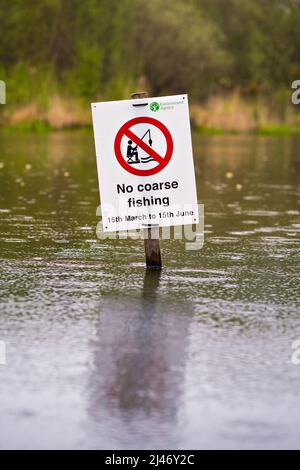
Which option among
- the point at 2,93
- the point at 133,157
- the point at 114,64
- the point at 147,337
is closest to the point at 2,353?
the point at 147,337

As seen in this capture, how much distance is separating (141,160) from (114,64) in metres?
43.9

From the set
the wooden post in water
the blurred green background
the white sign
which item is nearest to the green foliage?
the blurred green background

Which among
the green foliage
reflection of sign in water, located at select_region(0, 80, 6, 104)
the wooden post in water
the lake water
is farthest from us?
the green foliage

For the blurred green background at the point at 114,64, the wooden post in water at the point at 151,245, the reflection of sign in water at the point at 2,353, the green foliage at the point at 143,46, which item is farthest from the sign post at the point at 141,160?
the green foliage at the point at 143,46

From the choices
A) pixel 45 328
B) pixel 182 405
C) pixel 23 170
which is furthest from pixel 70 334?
pixel 23 170

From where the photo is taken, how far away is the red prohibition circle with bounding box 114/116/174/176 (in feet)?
30.3

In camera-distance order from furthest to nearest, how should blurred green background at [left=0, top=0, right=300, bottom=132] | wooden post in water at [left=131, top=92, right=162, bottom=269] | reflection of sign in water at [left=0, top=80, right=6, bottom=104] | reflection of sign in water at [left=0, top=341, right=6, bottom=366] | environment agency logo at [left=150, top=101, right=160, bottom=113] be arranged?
blurred green background at [left=0, top=0, right=300, bottom=132] < reflection of sign in water at [left=0, top=80, right=6, bottom=104] < wooden post in water at [left=131, top=92, right=162, bottom=269] < environment agency logo at [left=150, top=101, right=160, bottom=113] < reflection of sign in water at [left=0, top=341, right=6, bottom=366]

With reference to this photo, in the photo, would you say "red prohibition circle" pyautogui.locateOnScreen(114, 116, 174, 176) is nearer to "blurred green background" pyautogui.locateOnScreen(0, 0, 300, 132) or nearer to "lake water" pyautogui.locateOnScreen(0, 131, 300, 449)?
"lake water" pyautogui.locateOnScreen(0, 131, 300, 449)

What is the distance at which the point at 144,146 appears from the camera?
924 cm

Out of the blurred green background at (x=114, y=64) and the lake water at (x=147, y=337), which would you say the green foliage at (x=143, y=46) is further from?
the lake water at (x=147, y=337)

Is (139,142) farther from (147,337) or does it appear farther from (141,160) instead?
(147,337)

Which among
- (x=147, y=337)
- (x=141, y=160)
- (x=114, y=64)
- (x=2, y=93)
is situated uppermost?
(x=114, y=64)

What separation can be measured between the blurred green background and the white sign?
28908 millimetres

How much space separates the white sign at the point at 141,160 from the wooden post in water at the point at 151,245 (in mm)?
165
